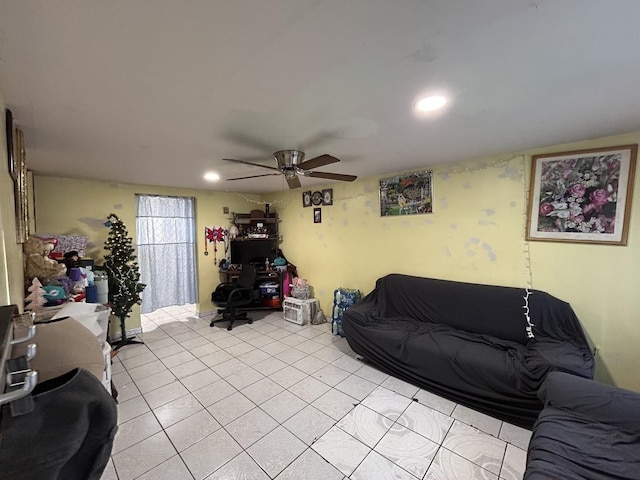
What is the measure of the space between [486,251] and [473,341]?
957 mm

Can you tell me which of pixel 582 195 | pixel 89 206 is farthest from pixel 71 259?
pixel 582 195

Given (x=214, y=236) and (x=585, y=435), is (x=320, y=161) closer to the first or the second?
(x=585, y=435)

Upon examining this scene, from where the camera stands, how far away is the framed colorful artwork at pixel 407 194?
315 centimetres

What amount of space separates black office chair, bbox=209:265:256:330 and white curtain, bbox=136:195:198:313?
0.56m

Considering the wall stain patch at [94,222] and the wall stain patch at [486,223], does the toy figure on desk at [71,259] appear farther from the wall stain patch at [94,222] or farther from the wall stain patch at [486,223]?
the wall stain patch at [486,223]

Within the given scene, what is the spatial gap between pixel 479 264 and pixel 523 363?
1082mm

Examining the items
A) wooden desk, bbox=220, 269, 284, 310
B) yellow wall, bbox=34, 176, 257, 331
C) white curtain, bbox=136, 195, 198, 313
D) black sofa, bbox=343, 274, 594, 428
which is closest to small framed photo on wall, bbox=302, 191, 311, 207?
wooden desk, bbox=220, 269, 284, 310

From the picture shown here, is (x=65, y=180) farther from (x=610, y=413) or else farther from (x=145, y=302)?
(x=610, y=413)

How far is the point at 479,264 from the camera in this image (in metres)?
2.82

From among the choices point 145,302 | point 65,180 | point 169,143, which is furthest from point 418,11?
point 145,302

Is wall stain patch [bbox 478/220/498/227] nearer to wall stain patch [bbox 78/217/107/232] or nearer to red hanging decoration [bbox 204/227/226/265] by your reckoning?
red hanging decoration [bbox 204/227/226/265]

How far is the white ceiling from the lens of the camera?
89 cm

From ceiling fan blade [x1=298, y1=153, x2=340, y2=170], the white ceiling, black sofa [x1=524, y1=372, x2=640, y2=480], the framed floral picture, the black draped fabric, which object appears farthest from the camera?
the framed floral picture

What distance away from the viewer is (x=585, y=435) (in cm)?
131
